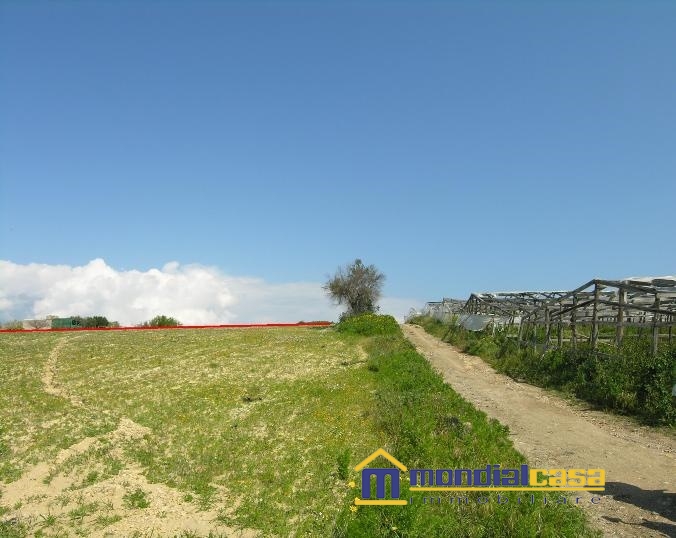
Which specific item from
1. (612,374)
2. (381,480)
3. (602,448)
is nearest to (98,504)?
(381,480)

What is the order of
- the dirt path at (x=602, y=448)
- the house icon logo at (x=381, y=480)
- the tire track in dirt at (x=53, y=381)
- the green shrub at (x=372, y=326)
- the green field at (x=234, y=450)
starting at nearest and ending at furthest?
the dirt path at (x=602, y=448) < the house icon logo at (x=381, y=480) < the green field at (x=234, y=450) < the tire track in dirt at (x=53, y=381) < the green shrub at (x=372, y=326)

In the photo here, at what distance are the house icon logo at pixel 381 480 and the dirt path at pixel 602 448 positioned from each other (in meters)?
3.50

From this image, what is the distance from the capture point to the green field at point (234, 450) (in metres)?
10.1

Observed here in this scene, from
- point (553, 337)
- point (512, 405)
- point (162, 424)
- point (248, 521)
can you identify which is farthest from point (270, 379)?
point (553, 337)

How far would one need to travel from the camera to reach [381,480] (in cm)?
1080

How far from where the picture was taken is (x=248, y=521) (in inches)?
407

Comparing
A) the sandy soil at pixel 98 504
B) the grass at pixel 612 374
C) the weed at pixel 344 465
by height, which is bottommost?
the sandy soil at pixel 98 504

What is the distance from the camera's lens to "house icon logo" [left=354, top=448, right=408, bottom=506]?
9.84m

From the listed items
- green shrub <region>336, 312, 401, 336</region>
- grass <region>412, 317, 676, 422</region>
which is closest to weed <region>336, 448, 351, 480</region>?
grass <region>412, 317, 676, 422</region>

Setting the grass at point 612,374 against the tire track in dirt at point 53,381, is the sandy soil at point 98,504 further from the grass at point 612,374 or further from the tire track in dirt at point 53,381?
the grass at point 612,374

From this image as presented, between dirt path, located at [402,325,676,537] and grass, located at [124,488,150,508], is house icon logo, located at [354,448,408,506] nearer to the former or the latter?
dirt path, located at [402,325,676,537]

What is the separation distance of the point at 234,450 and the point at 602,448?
32.4 ft

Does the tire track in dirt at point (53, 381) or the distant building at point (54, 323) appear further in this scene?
the distant building at point (54, 323)

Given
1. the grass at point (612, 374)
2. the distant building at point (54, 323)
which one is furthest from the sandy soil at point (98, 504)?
the distant building at point (54, 323)
